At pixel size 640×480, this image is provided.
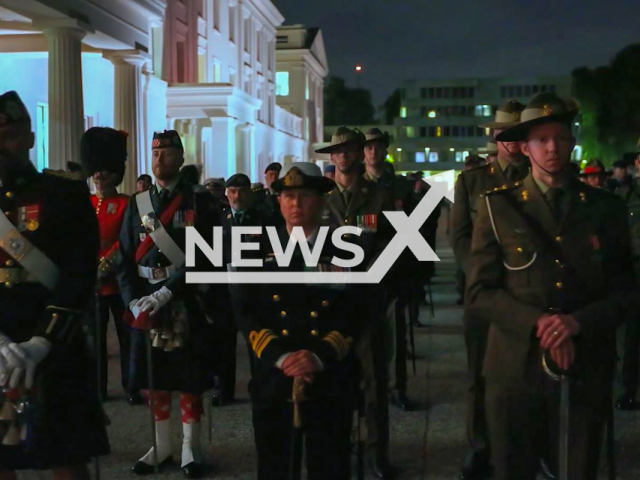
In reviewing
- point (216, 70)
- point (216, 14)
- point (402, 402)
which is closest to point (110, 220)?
point (402, 402)

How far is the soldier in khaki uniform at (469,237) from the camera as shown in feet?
17.9

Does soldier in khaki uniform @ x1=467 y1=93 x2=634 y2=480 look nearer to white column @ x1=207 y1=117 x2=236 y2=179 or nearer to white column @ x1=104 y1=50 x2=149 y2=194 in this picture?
white column @ x1=104 y1=50 x2=149 y2=194

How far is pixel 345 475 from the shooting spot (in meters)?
4.07

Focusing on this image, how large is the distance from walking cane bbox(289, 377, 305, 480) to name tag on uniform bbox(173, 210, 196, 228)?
1.91 m

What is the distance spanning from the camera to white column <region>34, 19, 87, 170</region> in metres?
15.4

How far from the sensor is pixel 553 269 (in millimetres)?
3611

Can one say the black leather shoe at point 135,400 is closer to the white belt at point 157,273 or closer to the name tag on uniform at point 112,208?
the name tag on uniform at point 112,208

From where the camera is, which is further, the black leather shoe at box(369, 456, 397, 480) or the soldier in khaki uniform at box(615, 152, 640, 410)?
the soldier in khaki uniform at box(615, 152, 640, 410)

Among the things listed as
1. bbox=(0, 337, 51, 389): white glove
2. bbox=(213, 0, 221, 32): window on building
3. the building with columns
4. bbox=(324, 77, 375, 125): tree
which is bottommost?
bbox=(0, 337, 51, 389): white glove

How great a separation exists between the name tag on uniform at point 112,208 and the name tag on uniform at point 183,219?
1.92 metres

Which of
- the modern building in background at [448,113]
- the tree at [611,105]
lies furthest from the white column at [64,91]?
the modern building in background at [448,113]

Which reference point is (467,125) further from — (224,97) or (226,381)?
(226,381)

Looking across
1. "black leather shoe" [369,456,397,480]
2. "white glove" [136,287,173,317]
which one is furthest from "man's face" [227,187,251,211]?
"black leather shoe" [369,456,397,480]

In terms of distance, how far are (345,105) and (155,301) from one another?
117m
